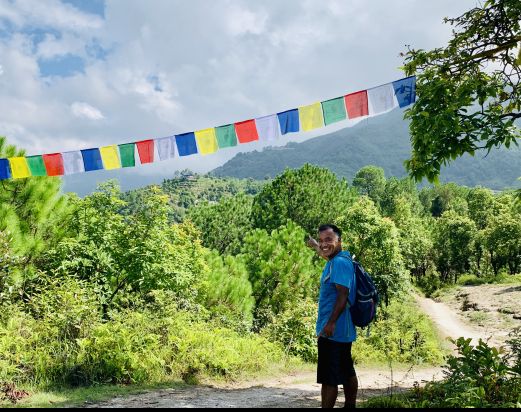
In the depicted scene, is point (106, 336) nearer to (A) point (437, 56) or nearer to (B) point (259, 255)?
(A) point (437, 56)

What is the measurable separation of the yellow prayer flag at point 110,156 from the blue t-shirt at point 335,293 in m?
6.33

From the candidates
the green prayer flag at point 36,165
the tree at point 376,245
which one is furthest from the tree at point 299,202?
the green prayer flag at point 36,165

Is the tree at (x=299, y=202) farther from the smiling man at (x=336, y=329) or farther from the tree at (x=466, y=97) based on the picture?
the smiling man at (x=336, y=329)

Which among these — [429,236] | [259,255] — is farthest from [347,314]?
[429,236]

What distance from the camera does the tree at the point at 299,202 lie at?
2820 centimetres

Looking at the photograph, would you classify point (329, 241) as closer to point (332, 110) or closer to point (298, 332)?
point (332, 110)

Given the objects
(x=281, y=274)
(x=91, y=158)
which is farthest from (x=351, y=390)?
(x=281, y=274)

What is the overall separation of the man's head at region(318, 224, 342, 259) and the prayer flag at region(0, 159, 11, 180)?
7.02 meters

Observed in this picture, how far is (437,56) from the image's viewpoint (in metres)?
7.21

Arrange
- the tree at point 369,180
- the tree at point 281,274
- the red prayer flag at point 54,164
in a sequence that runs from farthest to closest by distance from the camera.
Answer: the tree at point 369,180
the tree at point 281,274
the red prayer flag at point 54,164

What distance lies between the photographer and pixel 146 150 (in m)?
9.33

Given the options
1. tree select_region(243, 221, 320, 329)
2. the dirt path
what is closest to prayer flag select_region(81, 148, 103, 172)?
the dirt path

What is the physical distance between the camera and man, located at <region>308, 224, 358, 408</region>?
4.00 m

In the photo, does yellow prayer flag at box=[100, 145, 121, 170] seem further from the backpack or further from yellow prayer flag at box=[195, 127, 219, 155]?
the backpack
